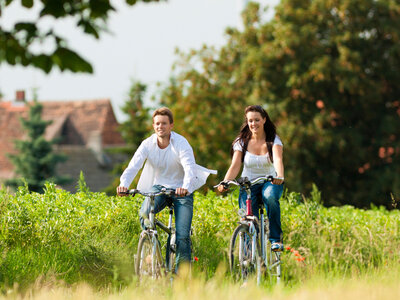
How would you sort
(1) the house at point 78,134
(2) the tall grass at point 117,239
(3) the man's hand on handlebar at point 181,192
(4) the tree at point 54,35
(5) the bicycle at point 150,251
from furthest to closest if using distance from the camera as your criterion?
(1) the house at point 78,134 < (2) the tall grass at point 117,239 < (3) the man's hand on handlebar at point 181,192 < (5) the bicycle at point 150,251 < (4) the tree at point 54,35

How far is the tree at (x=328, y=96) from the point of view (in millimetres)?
25531

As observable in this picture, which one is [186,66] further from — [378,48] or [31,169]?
[31,169]

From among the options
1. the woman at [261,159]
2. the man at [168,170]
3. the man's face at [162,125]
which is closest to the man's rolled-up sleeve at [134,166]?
A: the man at [168,170]

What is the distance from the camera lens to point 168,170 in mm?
6656

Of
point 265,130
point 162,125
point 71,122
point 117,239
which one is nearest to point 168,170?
point 162,125

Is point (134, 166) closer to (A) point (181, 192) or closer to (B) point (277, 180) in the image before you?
(A) point (181, 192)

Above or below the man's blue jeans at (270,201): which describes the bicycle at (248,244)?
below

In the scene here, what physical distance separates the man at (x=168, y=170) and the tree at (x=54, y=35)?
1.77 meters

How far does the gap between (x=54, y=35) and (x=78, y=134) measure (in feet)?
165

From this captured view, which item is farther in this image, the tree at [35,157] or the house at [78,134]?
the house at [78,134]

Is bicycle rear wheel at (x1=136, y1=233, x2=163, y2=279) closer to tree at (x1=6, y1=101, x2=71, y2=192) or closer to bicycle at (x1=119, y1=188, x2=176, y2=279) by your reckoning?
bicycle at (x1=119, y1=188, x2=176, y2=279)

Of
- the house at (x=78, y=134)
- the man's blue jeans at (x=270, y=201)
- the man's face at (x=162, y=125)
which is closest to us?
the man's face at (x=162, y=125)

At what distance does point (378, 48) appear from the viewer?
87.8 feet

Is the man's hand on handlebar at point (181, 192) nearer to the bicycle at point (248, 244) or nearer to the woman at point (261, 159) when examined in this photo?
the bicycle at point (248, 244)
